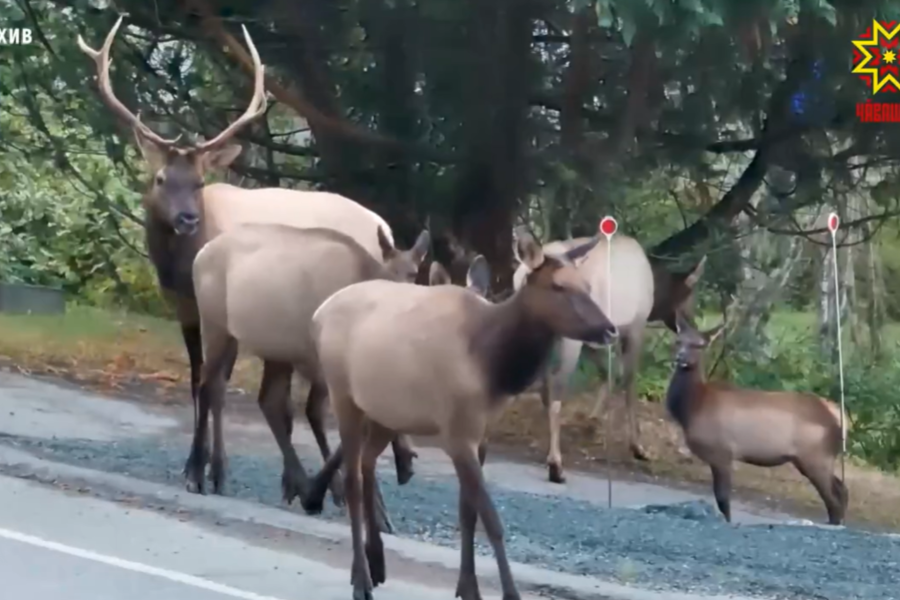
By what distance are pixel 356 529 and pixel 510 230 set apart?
6.19 m

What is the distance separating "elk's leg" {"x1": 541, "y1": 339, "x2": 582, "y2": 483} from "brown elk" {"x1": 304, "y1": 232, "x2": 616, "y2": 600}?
595 centimetres

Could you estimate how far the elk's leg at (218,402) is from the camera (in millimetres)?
11414

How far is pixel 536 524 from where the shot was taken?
10.9 metres

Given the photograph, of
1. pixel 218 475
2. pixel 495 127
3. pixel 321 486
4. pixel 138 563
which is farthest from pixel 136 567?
pixel 495 127

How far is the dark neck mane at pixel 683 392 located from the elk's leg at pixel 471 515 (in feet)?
18.6

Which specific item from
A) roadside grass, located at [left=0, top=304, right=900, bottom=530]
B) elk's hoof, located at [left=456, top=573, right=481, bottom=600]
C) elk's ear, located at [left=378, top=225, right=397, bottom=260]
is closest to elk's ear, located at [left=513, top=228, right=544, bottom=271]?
elk's hoof, located at [left=456, top=573, right=481, bottom=600]

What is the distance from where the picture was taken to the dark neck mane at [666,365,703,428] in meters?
13.6

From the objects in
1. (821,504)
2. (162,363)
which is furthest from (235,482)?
(162,363)

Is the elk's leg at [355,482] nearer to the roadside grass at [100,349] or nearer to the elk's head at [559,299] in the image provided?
the elk's head at [559,299]

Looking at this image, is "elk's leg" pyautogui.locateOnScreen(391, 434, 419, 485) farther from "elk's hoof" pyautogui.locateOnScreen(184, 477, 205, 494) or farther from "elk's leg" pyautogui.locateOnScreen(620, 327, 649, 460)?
"elk's leg" pyautogui.locateOnScreen(620, 327, 649, 460)

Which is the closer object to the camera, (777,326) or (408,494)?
(408,494)

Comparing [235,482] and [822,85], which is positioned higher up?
[822,85]

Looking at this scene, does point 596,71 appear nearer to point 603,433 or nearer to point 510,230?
point 510,230

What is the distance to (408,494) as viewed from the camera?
12.0m
